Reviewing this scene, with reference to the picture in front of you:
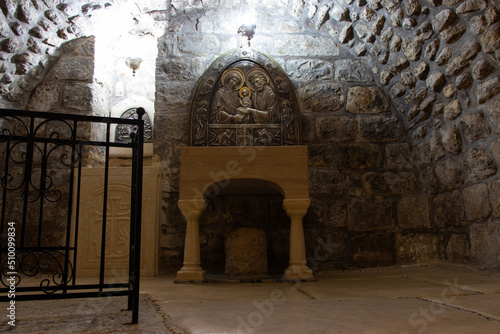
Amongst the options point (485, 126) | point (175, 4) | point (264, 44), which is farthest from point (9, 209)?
point (485, 126)

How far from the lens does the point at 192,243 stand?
271cm

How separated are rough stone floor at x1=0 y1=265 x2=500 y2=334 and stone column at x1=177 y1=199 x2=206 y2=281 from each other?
8.9 inches

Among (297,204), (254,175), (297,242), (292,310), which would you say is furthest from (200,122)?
(292,310)

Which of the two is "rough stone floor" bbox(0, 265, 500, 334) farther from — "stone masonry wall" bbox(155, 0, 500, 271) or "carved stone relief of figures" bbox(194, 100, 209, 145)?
"carved stone relief of figures" bbox(194, 100, 209, 145)

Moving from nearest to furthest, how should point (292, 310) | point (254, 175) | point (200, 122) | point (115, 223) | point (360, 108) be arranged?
point (292, 310), point (254, 175), point (115, 223), point (200, 122), point (360, 108)

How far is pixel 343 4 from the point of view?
3.36 m

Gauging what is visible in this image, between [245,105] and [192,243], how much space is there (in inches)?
56.2

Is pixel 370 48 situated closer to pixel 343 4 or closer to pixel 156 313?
pixel 343 4

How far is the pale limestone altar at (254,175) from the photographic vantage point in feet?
8.51

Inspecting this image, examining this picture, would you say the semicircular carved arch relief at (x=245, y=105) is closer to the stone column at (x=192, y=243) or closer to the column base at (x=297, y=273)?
the stone column at (x=192, y=243)

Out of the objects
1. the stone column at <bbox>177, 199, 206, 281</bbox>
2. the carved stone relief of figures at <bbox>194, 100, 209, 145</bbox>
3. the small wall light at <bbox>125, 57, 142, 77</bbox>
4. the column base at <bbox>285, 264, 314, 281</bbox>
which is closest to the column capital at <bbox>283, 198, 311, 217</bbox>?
the column base at <bbox>285, 264, 314, 281</bbox>

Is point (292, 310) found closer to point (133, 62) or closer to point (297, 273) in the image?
point (297, 273)

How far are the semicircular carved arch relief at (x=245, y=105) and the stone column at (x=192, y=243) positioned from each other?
93 cm

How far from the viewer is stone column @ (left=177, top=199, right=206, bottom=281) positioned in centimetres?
264
